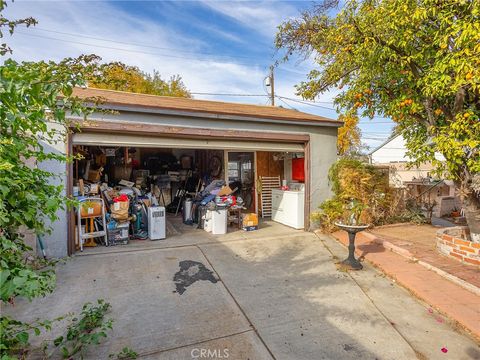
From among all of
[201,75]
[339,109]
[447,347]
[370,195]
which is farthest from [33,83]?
[201,75]

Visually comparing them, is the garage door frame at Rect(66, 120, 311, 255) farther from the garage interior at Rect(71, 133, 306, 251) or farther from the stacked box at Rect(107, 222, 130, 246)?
the stacked box at Rect(107, 222, 130, 246)

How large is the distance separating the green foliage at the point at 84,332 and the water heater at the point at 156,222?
112 inches

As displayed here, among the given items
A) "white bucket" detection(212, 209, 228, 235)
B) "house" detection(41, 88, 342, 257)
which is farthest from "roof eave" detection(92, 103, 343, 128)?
"white bucket" detection(212, 209, 228, 235)

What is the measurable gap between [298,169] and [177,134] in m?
4.21

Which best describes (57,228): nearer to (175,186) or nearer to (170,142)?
(170,142)

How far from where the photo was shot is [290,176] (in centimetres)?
914

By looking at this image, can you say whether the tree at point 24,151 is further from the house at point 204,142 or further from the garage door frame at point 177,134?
the garage door frame at point 177,134

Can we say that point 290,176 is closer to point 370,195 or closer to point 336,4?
point 370,195

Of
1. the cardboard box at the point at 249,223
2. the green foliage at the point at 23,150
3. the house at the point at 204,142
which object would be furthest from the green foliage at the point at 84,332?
the cardboard box at the point at 249,223

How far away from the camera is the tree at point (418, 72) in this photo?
3773mm

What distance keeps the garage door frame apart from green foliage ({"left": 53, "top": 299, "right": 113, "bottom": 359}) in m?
2.30

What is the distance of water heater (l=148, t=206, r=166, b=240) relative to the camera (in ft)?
20.2

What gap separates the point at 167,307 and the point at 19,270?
8.19 ft

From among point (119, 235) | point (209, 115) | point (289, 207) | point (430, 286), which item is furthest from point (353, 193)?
point (119, 235)
